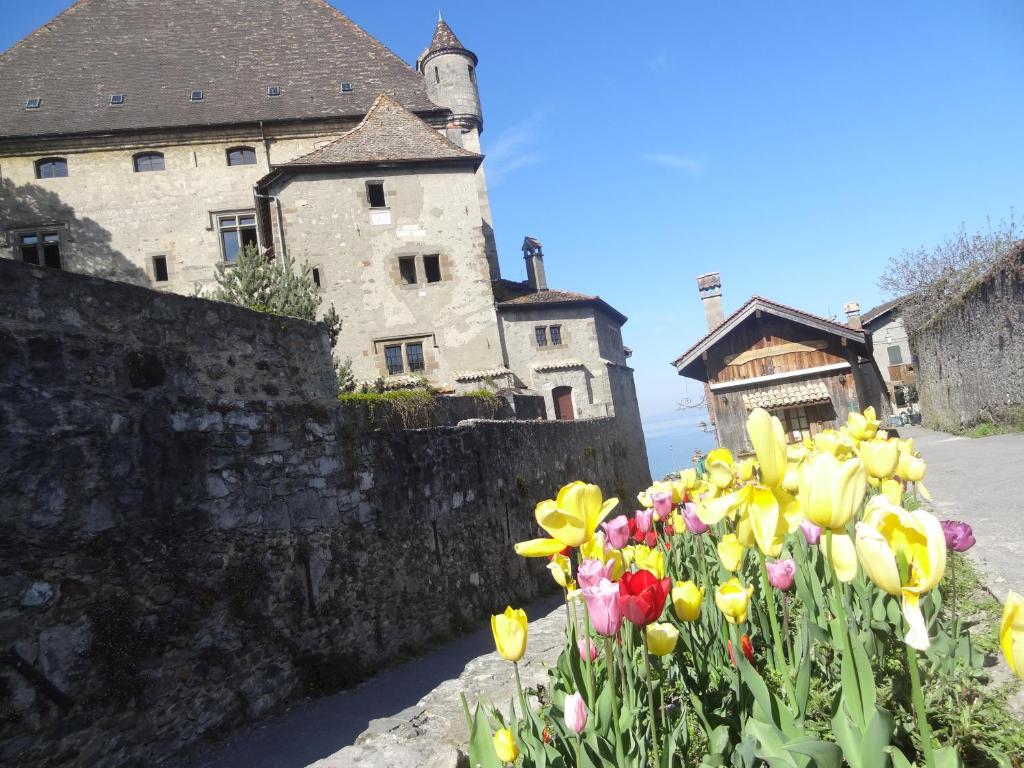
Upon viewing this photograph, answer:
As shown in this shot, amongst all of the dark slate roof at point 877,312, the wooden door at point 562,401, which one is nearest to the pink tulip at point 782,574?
the wooden door at point 562,401

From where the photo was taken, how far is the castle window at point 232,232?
2219 centimetres

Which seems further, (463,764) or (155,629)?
(155,629)

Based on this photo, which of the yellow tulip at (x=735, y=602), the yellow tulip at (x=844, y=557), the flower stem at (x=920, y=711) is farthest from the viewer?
the yellow tulip at (x=735, y=602)

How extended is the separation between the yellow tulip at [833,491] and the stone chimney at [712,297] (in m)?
18.5

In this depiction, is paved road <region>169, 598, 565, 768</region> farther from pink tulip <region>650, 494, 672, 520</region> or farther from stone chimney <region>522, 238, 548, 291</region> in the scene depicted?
stone chimney <region>522, 238, 548, 291</region>

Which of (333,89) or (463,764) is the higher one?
(333,89)

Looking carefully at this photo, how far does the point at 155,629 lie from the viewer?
452 centimetres

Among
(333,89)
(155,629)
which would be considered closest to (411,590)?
(155,629)

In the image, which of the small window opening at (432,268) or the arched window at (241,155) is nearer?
the small window opening at (432,268)

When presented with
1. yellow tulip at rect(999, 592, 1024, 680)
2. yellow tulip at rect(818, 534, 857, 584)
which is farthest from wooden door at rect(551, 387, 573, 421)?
yellow tulip at rect(999, 592, 1024, 680)

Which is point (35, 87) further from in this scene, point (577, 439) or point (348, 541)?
point (348, 541)

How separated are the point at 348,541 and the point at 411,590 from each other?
3.48 ft

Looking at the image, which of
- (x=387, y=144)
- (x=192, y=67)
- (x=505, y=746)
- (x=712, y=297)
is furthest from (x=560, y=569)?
(x=192, y=67)

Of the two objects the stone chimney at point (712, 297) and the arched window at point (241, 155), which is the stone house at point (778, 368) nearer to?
the stone chimney at point (712, 297)
